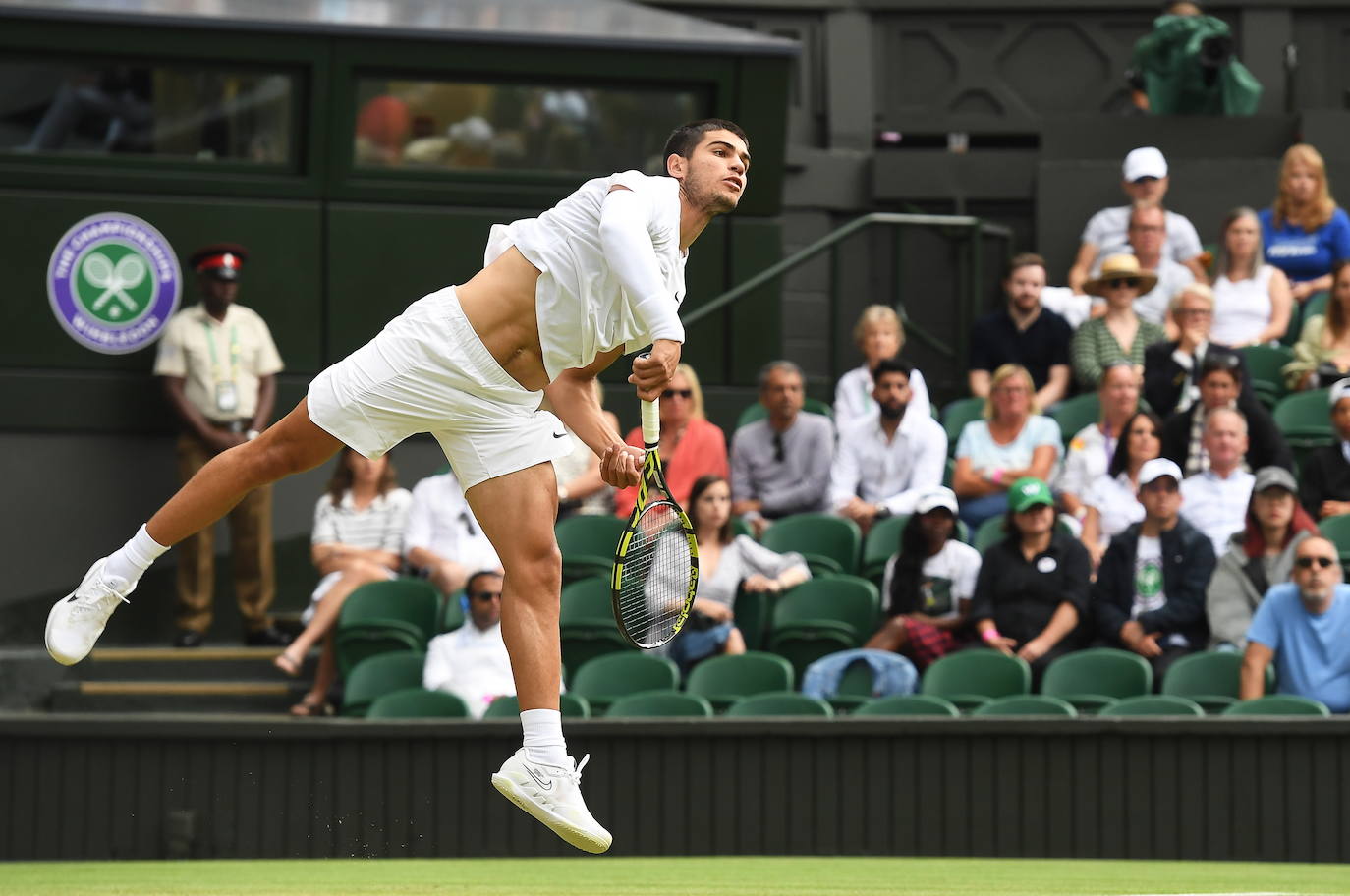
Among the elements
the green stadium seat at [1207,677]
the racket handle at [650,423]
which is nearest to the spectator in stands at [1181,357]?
the green stadium seat at [1207,677]

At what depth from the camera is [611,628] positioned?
8883mm

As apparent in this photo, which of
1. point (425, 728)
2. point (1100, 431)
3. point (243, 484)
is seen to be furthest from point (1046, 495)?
point (243, 484)

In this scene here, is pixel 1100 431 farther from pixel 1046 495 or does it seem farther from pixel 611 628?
pixel 611 628

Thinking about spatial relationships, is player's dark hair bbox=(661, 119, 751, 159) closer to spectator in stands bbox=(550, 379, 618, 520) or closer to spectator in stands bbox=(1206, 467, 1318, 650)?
spectator in stands bbox=(1206, 467, 1318, 650)

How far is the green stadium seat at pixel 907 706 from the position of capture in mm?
7992

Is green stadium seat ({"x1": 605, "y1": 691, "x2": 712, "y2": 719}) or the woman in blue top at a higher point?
the woman in blue top

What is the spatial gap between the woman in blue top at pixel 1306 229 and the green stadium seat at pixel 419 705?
17.5 ft

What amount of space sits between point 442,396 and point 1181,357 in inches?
232

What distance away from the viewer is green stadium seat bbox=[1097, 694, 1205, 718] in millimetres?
7844

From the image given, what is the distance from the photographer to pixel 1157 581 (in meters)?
8.69

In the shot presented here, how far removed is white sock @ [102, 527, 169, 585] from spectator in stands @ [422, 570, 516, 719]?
341 centimetres

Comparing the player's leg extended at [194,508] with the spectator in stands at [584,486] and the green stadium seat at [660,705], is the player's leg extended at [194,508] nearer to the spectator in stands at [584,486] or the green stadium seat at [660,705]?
the green stadium seat at [660,705]

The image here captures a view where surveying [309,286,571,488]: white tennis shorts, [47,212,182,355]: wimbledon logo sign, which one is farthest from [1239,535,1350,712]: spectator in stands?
[47,212,182,355]: wimbledon logo sign

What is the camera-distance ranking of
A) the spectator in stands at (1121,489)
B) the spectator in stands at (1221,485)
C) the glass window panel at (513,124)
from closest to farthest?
the spectator in stands at (1221,485) < the spectator in stands at (1121,489) < the glass window panel at (513,124)
